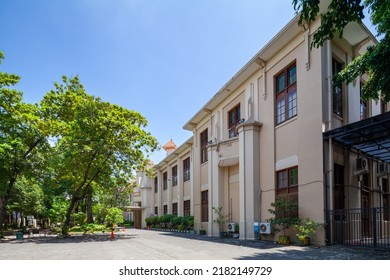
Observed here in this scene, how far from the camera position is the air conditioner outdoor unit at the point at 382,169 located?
18938 mm

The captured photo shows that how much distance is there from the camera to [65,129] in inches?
971

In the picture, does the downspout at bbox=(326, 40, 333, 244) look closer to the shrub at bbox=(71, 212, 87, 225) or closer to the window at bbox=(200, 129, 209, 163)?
the window at bbox=(200, 129, 209, 163)

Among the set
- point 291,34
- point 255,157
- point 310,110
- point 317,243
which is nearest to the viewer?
point 317,243

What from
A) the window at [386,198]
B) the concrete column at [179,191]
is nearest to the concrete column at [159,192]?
the concrete column at [179,191]

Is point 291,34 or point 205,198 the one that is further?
point 205,198

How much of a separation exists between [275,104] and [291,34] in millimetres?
3718

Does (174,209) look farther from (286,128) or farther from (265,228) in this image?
(286,128)

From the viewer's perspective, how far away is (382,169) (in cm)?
1978

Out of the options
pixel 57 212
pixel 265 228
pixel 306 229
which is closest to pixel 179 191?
pixel 57 212

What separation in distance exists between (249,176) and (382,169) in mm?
7347

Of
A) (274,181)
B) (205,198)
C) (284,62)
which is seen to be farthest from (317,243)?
(205,198)

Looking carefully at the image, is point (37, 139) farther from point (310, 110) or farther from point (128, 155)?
point (310, 110)

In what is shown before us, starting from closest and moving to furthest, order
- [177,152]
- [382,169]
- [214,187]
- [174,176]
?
1. [382,169]
2. [214,187]
3. [177,152]
4. [174,176]

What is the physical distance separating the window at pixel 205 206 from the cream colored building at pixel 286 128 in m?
0.32
